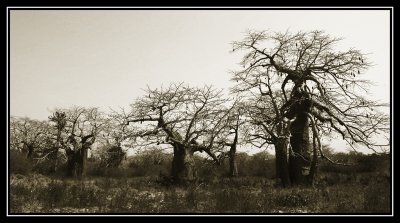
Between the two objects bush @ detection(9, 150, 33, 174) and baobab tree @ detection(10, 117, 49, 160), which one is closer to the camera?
bush @ detection(9, 150, 33, 174)

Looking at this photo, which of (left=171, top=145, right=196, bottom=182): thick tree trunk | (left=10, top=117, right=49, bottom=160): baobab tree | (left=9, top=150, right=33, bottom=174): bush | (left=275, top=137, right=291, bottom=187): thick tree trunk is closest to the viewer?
(left=275, top=137, right=291, bottom=187): thick tree trunk

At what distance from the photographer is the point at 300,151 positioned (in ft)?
46.8

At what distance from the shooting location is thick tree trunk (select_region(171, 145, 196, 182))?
16.7 metres

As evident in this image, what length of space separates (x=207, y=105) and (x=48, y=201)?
10204 mm

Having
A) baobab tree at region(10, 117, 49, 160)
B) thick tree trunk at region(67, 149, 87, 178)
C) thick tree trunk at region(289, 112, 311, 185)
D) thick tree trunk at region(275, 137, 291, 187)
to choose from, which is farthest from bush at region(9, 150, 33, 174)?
thick tree trunk at region(289, 112, 311, 185)

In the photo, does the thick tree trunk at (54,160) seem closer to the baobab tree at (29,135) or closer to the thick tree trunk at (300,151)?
the baobab tree at (29,135)

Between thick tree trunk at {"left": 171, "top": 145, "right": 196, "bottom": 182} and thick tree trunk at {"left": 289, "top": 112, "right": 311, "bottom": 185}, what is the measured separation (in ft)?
16.4

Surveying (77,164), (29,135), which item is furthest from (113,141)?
(29,135)

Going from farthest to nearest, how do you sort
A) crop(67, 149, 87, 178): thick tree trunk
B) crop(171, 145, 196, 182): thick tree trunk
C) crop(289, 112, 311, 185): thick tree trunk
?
crop(67, 149, 87, 178): thick tree trunk, crop(171, 145, 196, 182): thick tree trunk, crop(289, 112, 311, 185): thick tree trunk

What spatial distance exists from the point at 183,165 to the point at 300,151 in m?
5.83

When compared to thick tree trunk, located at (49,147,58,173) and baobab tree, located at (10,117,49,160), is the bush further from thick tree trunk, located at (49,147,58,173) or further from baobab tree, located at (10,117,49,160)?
baobab tree, located at (10,117,49,160)

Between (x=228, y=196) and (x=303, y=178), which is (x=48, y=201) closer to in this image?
(x=228, y=196)

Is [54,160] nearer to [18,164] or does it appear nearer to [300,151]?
[18,164]

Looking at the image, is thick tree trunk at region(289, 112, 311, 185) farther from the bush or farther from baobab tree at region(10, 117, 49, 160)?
baobab tree at region(10, 117, 49, 160)
